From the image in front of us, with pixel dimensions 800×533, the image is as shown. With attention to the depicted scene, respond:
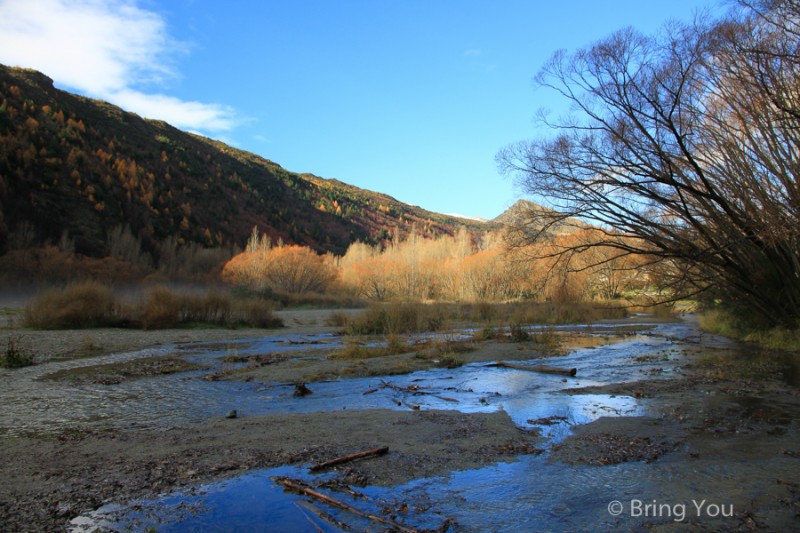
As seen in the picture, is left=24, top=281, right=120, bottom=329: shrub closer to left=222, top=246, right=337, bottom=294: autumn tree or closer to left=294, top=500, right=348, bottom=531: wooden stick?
left=294, top=500, right=348, bottom=531: wooden stick

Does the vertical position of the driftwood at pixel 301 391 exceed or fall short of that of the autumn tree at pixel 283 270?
it falls short

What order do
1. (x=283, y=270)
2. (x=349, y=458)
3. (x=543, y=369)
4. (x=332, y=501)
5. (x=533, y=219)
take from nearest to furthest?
(x=332, y=501), (x=349, y=458), (x=543, y=369), (x=533, y=219), (x=283, y=270)

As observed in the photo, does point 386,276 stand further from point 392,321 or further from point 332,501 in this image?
point 332,501

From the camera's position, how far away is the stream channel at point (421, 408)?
4016 mm

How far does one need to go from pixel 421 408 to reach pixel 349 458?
10.1 feet

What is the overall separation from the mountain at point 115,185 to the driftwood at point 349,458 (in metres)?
54.3

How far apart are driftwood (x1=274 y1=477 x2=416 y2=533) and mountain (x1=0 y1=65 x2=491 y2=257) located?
54.5 metres

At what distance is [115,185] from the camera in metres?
71.4

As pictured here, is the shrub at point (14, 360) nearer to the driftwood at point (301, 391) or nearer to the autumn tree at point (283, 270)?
the driftwood at point (301, 391)

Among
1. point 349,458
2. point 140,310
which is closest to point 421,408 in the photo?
point 349,458

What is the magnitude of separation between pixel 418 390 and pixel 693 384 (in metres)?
5.63

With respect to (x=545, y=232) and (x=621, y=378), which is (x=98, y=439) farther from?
(x=545, y=232)

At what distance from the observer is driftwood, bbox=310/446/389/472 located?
518 cm

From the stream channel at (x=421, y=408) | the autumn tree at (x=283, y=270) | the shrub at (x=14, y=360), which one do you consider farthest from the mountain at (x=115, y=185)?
the stream channel at (x=421, y=408)
